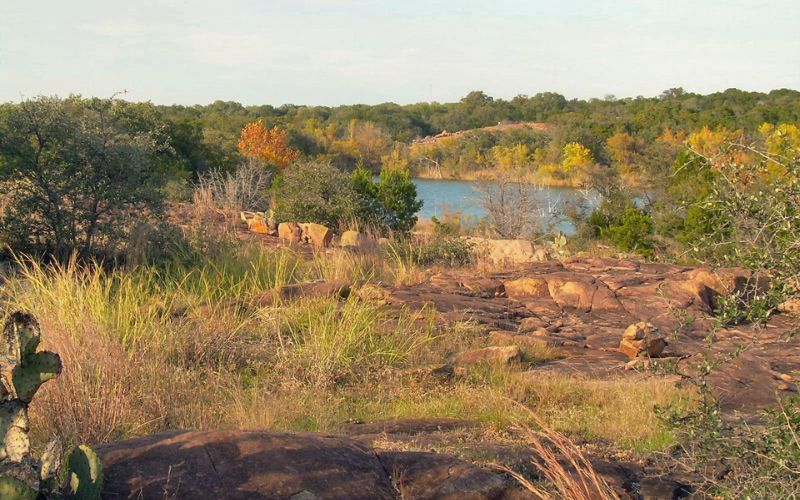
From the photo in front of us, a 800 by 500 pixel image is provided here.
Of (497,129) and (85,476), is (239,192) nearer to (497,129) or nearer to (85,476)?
(85,476)

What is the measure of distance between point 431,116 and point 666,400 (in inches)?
2984

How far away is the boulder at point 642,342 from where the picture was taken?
8.77 metres

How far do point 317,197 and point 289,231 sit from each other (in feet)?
5.82

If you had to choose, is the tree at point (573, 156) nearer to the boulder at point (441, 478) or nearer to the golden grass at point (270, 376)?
the golden grass at point (270, 376)

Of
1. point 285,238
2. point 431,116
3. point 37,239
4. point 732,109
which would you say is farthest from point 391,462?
point 431,116

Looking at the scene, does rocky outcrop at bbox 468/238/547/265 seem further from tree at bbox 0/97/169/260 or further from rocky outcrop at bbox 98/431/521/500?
rocky outcrop at bbox 98/431/521/500

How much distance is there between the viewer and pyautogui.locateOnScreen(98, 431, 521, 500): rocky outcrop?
3643 millimetres

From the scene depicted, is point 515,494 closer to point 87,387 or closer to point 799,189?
point 799,189

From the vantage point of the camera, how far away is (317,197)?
1789 centimetres

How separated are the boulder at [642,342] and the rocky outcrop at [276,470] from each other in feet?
16.5

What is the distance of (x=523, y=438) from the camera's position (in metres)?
5.28

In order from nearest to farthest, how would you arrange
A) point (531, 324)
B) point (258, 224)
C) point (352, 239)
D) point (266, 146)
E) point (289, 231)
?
point (531, 324) < point (352, 239) < point (289, 231) < point (258, 224) < point (266, 146)

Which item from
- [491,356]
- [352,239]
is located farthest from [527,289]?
[352,239]

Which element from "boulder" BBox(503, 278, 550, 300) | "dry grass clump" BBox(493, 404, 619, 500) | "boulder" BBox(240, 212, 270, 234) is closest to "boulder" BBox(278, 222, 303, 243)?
"boulder" BBox(240, 212, 270, 234)
